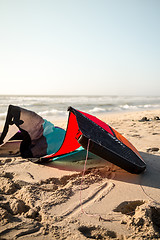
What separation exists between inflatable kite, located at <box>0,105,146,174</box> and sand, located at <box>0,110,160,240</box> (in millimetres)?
240

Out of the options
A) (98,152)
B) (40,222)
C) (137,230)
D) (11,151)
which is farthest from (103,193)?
(11,151)

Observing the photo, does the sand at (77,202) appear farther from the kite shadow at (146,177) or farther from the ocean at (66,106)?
the ocean at (66,106)

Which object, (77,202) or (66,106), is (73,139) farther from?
(66,106)

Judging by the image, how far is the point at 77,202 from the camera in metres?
2.05

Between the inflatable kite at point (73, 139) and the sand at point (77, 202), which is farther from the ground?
the inflatable kite at point (73, 139)

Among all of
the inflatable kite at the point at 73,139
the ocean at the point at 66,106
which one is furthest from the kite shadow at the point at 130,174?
the ocean at the point at 66,106

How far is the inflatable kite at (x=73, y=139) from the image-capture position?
2.37 meters

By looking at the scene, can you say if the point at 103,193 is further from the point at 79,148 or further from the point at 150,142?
the point at 150,142

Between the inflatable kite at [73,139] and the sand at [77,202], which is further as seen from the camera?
the inflatable kite at [73,139]

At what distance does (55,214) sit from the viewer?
6.01 ft

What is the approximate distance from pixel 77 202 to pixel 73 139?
3.78ft

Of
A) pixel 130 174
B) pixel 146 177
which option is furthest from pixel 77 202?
pixel 146 177

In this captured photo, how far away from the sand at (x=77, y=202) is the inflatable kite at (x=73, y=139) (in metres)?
0.24

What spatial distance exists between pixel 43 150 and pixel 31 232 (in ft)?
5.97
